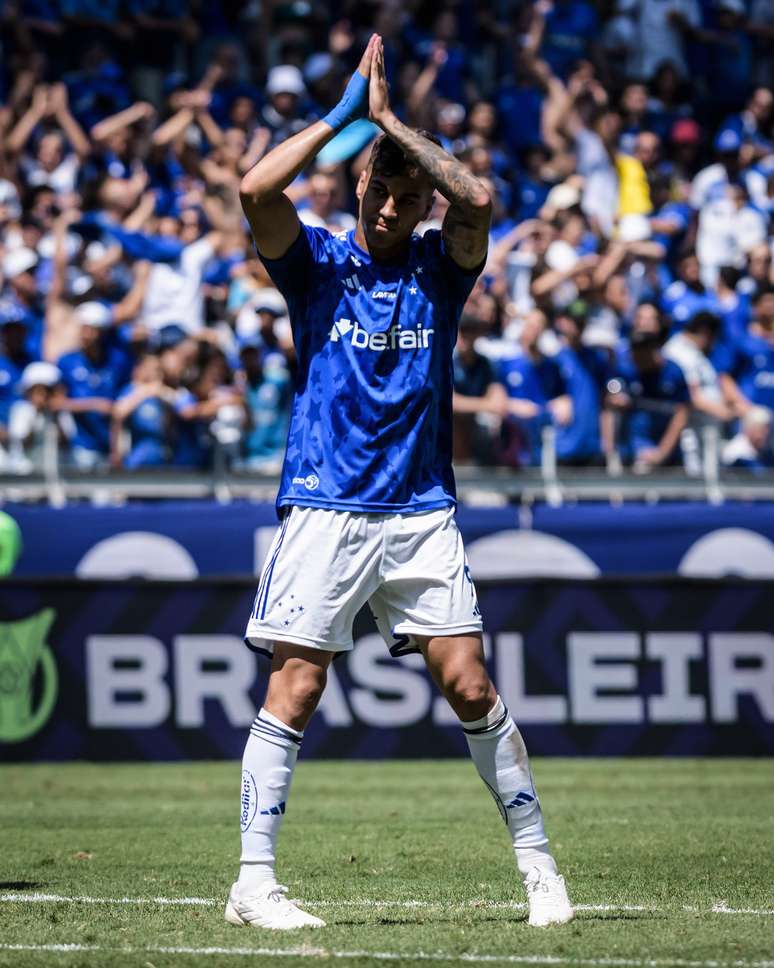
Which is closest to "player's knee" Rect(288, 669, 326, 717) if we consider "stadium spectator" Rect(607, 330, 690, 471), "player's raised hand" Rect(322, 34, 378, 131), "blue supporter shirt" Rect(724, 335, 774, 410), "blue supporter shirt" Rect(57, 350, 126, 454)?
"player's raised hand" Rect(322, 34, 378, 131)

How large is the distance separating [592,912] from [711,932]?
0.59 meters

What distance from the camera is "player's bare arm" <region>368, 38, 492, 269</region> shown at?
219 inches

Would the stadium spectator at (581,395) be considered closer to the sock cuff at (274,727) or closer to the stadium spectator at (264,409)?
the stadium spectator at (264,409)

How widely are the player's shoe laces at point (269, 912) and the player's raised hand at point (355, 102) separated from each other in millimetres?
2571

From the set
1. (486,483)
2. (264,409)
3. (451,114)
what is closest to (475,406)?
(486,483)

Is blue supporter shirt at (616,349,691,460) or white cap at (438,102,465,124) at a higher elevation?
white cap at (438,102,465,124)

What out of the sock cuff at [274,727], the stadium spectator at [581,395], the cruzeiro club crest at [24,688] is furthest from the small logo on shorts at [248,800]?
the stadium spectator at [581,395]

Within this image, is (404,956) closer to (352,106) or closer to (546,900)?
(546,900)

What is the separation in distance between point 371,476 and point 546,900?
1549mm

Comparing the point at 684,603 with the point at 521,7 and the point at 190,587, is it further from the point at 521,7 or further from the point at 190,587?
the point at 521,7

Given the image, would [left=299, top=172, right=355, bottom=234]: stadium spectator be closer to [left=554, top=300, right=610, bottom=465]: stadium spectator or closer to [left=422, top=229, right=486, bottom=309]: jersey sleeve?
[left=554, top=300, right=610, bottom=465]: stadium spectator

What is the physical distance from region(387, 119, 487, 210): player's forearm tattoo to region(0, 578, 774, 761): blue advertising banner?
6.88 meters

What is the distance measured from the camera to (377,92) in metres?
5.63

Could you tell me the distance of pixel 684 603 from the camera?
41.1 ft
